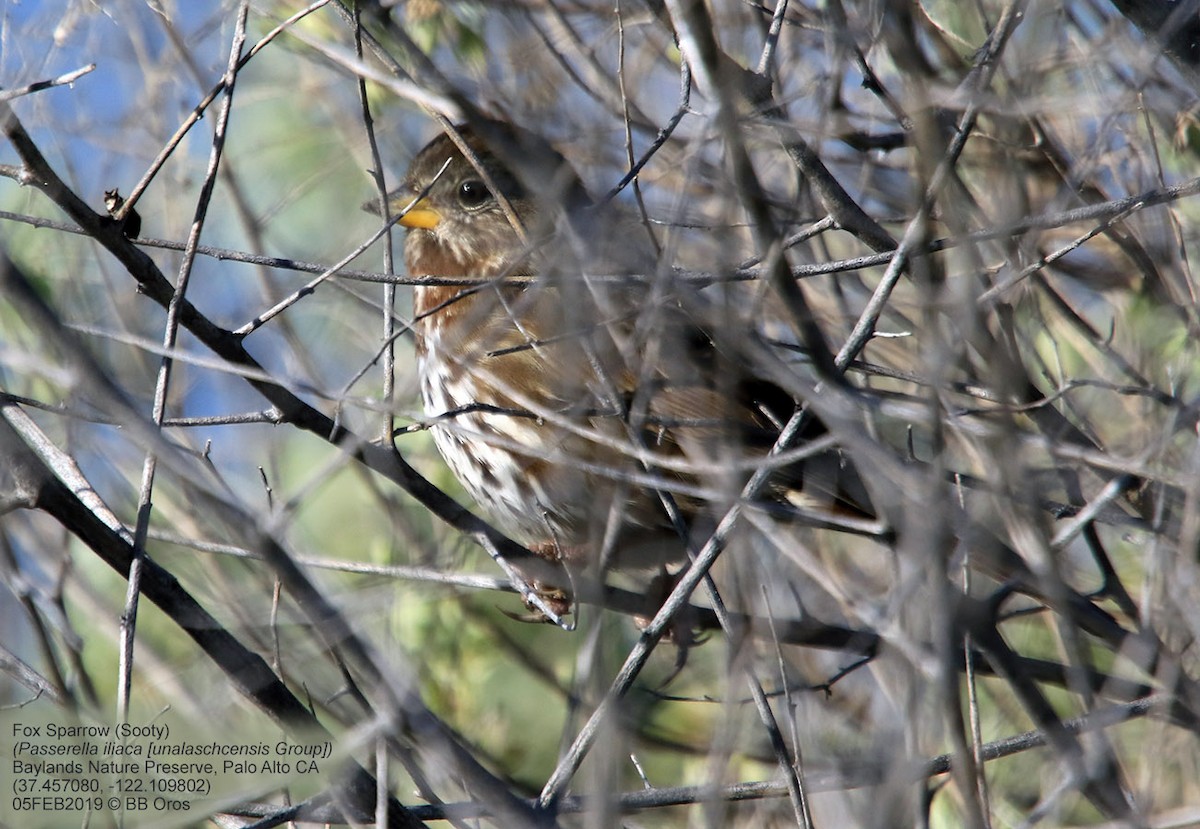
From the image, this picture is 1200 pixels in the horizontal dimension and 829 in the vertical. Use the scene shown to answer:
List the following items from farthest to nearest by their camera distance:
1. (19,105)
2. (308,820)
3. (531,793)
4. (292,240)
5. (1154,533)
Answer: (292,240) → (531,793) → (19,105) → (1154,533) → (308,820)

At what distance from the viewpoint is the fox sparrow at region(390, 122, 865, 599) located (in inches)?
113

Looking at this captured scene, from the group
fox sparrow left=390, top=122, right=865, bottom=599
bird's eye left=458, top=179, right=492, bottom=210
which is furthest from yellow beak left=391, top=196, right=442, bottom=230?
bird's eye left=458, top=179, right=492, bottom=210

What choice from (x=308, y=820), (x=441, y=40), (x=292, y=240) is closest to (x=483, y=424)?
(x=441, y=40)

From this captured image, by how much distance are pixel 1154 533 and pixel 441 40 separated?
2.96 m

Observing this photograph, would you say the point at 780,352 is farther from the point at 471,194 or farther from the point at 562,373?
the point at 471,194

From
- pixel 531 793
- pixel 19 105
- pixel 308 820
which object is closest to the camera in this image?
pixel 308 820

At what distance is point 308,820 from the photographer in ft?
9.89

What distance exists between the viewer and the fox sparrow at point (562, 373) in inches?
113

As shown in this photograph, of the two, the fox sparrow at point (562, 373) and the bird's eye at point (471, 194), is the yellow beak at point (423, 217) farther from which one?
the bird's eye at point (471, 194)

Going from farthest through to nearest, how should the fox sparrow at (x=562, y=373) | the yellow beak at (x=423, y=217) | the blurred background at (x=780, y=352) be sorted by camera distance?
1. the yellow beak at (x=423, y=217)
2. the fox sparrow at (x=562, y=373)
3. the blurred background at (x=780, y=352)

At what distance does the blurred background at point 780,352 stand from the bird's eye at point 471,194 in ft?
1.45

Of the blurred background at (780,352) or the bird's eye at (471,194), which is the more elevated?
the bird's eye at (471,194)

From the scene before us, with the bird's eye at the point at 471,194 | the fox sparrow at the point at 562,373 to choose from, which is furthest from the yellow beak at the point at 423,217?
the bird's eye at the point at 471,194

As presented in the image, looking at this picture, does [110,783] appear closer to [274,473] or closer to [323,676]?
[323,676]
